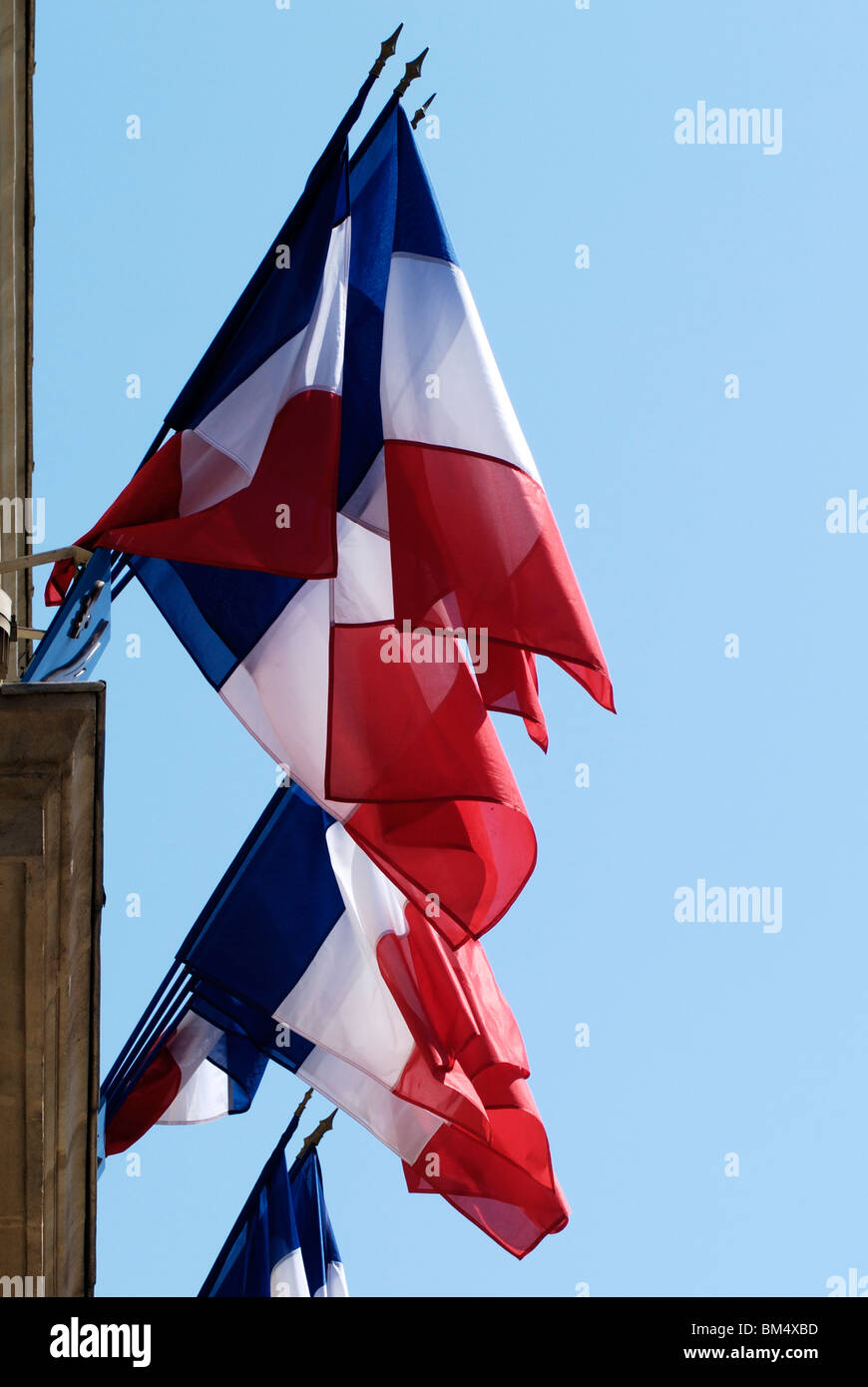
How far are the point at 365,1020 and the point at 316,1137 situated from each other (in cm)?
460

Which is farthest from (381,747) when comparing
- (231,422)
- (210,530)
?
(231,422)

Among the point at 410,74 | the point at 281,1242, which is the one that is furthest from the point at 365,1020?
the point at 410,74

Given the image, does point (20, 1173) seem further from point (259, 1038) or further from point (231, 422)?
point (231, 422)

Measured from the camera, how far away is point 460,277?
14.0m

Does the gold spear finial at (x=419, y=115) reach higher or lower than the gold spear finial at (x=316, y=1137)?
higher

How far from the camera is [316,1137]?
1908cm

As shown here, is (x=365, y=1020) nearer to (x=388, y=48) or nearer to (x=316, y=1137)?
(x=316, y=1137)

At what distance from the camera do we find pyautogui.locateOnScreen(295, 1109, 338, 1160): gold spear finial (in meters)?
19.0

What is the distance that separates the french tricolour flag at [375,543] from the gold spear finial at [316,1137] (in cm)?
712

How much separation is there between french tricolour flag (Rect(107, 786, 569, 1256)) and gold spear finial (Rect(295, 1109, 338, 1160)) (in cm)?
299

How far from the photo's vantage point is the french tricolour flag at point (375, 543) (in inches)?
487

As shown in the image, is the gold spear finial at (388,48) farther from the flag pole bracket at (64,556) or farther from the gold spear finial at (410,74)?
the flag pole bracket at (64,556)

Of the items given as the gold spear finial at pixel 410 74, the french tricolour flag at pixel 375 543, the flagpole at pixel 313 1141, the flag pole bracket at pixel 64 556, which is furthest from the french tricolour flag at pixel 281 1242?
the gold spear finial at pixel 410 74

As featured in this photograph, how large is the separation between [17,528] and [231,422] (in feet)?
16.2
